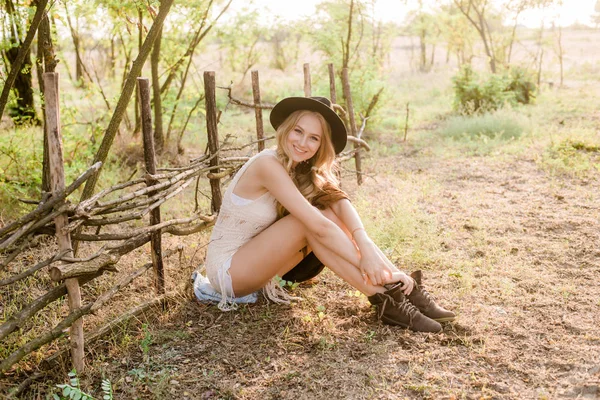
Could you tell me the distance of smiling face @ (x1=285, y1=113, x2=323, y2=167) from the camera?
2.98m

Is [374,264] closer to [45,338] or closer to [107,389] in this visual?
[107,389]

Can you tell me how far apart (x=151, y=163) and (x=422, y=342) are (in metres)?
1.88

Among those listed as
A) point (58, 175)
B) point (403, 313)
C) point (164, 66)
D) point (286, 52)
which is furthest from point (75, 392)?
point (286, 52)

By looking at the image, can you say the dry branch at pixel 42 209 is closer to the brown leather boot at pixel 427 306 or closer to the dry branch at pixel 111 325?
the dry branch at pixel 111 325

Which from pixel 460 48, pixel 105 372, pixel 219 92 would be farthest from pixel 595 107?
pixel 105 372

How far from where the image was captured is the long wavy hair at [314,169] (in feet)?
9.90

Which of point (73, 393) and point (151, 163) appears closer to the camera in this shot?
point (73, 393)

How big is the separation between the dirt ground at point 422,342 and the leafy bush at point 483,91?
6.33 m

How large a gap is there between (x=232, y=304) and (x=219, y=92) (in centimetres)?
1020

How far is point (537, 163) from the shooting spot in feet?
21.5

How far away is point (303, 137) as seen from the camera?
2.99 metres

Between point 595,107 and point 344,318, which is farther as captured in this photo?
point 595,107

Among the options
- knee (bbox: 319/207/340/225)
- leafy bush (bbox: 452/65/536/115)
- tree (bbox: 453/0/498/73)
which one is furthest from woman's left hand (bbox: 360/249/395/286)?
tree (bbox: 453/0/498/73)

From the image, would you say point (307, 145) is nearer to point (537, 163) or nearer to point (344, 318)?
point (344, 318)
